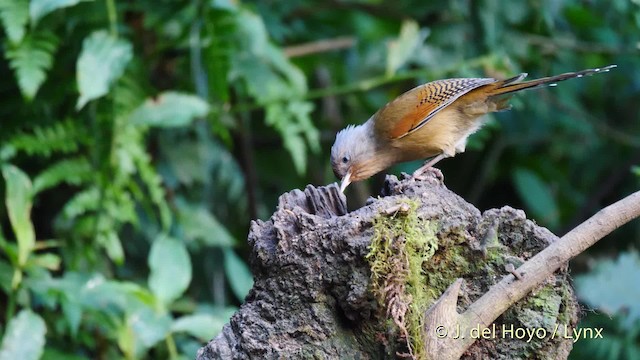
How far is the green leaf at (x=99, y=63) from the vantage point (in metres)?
4.05

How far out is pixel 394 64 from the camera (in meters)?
4.96

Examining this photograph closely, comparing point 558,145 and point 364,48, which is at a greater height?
point 364,48

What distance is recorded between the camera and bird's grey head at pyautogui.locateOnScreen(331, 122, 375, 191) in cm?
437

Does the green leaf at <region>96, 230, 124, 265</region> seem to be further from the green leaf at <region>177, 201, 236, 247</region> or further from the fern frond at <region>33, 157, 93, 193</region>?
the green leaf at <region>177, 201, 236, 247</region>

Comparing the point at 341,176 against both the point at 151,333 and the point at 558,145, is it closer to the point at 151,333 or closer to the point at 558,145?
the point at 151,333

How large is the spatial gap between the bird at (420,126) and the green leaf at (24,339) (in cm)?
164

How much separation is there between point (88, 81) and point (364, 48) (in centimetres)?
240

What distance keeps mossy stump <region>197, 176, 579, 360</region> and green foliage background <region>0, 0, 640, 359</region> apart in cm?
114

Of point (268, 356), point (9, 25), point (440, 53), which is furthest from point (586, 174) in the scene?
point (268, 356)

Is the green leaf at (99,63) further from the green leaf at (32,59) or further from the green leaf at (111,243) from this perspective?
the green leaf at (111,243)

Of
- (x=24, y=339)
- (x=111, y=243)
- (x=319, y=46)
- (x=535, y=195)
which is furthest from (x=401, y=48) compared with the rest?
(x=24, y=339)

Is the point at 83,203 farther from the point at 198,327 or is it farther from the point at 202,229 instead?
the point at 198,327

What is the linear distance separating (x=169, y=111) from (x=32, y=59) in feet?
2.32

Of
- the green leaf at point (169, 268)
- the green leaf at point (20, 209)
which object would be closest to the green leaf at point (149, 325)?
the green leaf at point (169, 268)
